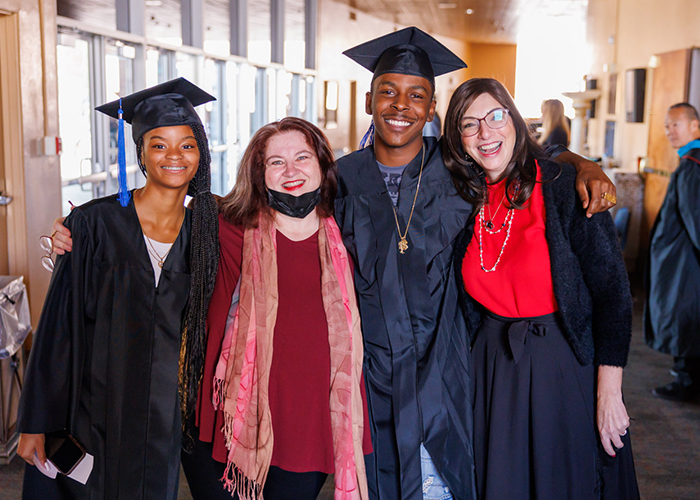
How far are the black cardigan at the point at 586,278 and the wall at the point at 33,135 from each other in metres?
3.20

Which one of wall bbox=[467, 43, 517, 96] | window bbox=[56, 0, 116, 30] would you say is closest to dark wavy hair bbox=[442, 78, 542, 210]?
window bbox=[56, 0, 116, 30]

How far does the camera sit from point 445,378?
6.61ft

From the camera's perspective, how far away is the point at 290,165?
192cm

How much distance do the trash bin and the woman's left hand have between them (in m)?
2.56

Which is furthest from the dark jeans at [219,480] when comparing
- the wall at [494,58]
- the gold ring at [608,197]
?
the wall at [494,58]

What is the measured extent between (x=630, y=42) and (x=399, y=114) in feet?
25.9

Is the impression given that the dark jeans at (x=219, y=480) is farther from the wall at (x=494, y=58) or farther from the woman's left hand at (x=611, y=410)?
the wall at (x=494, y=58)

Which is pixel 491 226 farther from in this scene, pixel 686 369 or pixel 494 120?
pixel 686 369

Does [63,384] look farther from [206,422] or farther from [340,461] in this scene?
[340,461]

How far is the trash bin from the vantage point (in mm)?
3008

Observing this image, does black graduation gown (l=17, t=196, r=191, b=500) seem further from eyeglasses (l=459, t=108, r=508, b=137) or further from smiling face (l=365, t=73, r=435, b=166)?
eyeglasses (l=459, t=108, r=508, b=137)

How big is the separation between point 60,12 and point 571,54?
17306 mm

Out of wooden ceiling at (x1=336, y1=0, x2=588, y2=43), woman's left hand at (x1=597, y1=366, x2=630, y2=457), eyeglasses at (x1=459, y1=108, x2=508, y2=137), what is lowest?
woman's left hand at (x1=597, y1=366, x2=630, y2=457)

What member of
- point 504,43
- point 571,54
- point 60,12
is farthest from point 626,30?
point 504,43
